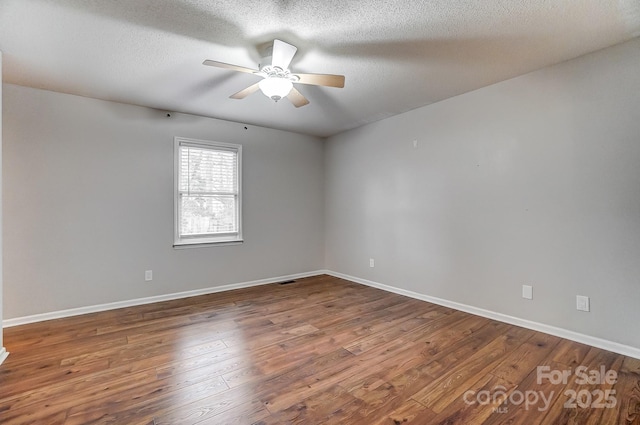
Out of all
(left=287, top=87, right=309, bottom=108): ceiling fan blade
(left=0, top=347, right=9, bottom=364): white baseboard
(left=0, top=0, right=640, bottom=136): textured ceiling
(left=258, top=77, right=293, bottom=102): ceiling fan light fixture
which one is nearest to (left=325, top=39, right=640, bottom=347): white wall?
(left=0, top=0, right=640, bottom=136): textured ceiling

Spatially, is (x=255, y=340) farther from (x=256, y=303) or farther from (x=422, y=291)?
(x=422, y=291)

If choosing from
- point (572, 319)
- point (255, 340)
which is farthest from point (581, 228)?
point (255, 340)

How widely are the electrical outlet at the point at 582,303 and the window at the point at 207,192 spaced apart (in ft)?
13.1

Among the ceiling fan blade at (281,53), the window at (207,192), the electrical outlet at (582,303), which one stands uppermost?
the ceiling fan blade at (281,53)

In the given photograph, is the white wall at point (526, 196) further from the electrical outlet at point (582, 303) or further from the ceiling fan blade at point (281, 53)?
the ceiling fan blade at point (281, 53)

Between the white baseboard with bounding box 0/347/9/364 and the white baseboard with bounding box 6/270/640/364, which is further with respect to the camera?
the white baseboard with bounding box 6/270/640/364

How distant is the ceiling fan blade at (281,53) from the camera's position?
2.08 meters

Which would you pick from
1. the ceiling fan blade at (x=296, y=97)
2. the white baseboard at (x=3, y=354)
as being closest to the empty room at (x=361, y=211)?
the white baseboard at (x=3, y=354)

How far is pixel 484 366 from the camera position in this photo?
2137mm

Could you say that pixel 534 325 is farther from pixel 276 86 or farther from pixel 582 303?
pixel 276 86

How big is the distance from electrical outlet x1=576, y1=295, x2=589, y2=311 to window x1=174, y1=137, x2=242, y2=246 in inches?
158

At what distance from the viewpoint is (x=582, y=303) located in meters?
2.49

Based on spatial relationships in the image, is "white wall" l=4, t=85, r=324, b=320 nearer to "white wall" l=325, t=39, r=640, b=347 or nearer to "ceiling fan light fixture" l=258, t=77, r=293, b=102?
"ceiling fan light fixture" l=258, t=77, r=293, b=102

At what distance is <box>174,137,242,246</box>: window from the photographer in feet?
12.9
